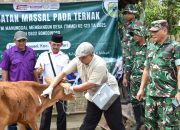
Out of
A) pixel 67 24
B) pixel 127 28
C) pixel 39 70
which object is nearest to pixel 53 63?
pixel 39 70

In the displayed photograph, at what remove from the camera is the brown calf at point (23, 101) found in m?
5.73

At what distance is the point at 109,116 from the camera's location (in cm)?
613

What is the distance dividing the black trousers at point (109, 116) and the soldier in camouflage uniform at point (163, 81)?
430 millimetres

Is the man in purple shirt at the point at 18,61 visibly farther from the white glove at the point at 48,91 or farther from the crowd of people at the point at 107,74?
the white glove at the point at 48,91

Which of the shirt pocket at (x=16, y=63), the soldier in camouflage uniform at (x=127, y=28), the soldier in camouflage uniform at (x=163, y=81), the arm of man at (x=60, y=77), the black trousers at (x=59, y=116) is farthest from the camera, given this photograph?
the soldier in camouflage uniform at (x=127, y=28)

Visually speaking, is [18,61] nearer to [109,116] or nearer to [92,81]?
[92,81]

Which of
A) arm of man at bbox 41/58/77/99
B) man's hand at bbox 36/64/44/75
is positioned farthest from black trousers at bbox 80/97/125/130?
man's hand at bbox 36/64/44/75

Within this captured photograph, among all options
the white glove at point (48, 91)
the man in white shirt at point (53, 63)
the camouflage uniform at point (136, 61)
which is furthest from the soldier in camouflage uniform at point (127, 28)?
the white glove at point (48, 91)

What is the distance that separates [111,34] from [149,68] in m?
2.67

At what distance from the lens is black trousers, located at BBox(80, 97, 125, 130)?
20.1 feet

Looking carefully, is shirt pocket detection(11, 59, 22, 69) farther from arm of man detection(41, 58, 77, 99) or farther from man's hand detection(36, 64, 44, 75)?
arm of man detection(41, 58, 77, 99)

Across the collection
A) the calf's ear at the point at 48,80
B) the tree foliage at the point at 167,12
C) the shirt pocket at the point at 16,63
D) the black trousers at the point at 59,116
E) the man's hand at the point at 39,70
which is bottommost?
the black trousers at the point at 59,116

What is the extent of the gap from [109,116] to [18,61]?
183 centimetres

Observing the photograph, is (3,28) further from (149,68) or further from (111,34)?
(149,68)
